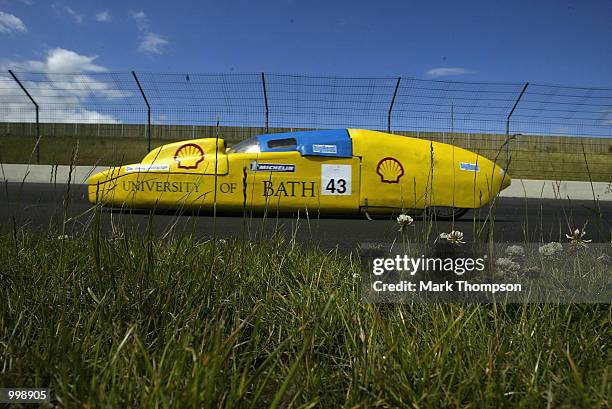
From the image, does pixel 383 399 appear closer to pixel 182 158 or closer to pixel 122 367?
pixel 122 367

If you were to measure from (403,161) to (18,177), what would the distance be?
10.7 m

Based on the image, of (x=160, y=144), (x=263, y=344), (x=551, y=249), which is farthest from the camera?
(x=160, y=144)

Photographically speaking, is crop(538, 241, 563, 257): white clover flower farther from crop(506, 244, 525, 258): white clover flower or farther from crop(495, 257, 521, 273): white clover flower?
crop(495, 257, 521, 273): white clover flower

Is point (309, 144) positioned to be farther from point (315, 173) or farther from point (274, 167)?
point (274, 167)

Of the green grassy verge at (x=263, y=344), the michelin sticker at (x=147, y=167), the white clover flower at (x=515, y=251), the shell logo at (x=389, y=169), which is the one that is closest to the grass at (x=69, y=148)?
the michelin sticker at (x=147, y=167)

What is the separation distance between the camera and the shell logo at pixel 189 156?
4.94 metres

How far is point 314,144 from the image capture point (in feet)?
16.5

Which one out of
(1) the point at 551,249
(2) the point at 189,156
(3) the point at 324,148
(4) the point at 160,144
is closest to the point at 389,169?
(3) the point at 324,148

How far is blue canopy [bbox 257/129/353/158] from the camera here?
5.03 m

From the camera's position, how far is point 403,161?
509cm

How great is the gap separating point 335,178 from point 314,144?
48 centimetres

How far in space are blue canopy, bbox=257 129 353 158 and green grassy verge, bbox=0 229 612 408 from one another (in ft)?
11.2

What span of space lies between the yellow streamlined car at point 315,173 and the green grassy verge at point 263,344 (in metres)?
3.20

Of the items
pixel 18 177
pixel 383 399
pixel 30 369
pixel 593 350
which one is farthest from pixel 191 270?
pixel 18 177
